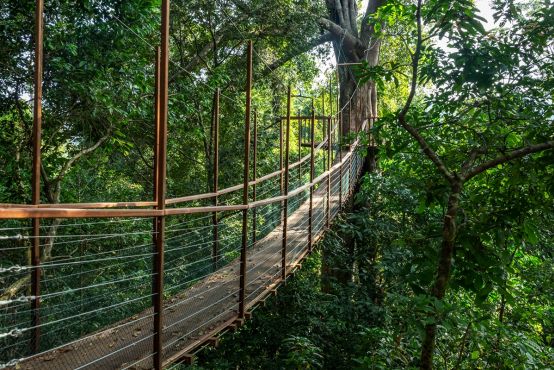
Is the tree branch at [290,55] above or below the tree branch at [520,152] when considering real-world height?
above

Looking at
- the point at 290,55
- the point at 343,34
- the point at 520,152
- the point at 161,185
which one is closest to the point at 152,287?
the point at 161,185

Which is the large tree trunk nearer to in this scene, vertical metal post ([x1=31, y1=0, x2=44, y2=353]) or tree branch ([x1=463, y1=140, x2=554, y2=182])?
tree branch ([x1=463, y1=140, x2=554, y2=182])

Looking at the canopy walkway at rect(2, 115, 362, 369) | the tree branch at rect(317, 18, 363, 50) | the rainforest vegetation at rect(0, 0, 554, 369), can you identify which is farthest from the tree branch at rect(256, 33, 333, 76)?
the canopy walkway at rect(2, 115, 362, 369)

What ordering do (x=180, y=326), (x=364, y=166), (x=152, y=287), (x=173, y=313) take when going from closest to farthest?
(x=152, y=287) < (x=180, y=326) < (x=173, y=313) < (x=364, y=166)

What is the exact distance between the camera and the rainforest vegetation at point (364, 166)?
6.36ft

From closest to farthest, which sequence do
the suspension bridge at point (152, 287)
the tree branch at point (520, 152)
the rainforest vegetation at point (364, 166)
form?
the suspension bridge at point (152, 287), the tree branch at point (520, 152), the rainforest vegetation at point (364, 166)

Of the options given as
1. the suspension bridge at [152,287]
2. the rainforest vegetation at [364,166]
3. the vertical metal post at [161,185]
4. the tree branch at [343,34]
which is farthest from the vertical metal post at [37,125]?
the tree branch at [343,34]

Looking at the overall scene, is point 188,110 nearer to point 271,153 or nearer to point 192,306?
point 271,153

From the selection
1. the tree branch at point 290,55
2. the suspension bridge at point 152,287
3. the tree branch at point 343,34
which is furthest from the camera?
the tree branch at point 343,34

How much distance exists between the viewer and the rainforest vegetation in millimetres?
1938

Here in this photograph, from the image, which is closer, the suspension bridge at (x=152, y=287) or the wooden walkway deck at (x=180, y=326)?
the suspension bridge at (x=152, y=287)

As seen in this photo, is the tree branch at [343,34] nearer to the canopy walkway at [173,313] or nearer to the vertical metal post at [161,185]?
the canopy walkway at [173,313]

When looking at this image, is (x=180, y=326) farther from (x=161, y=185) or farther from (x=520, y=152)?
(x=520, y=152)

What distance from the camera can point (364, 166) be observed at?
7.50 m
